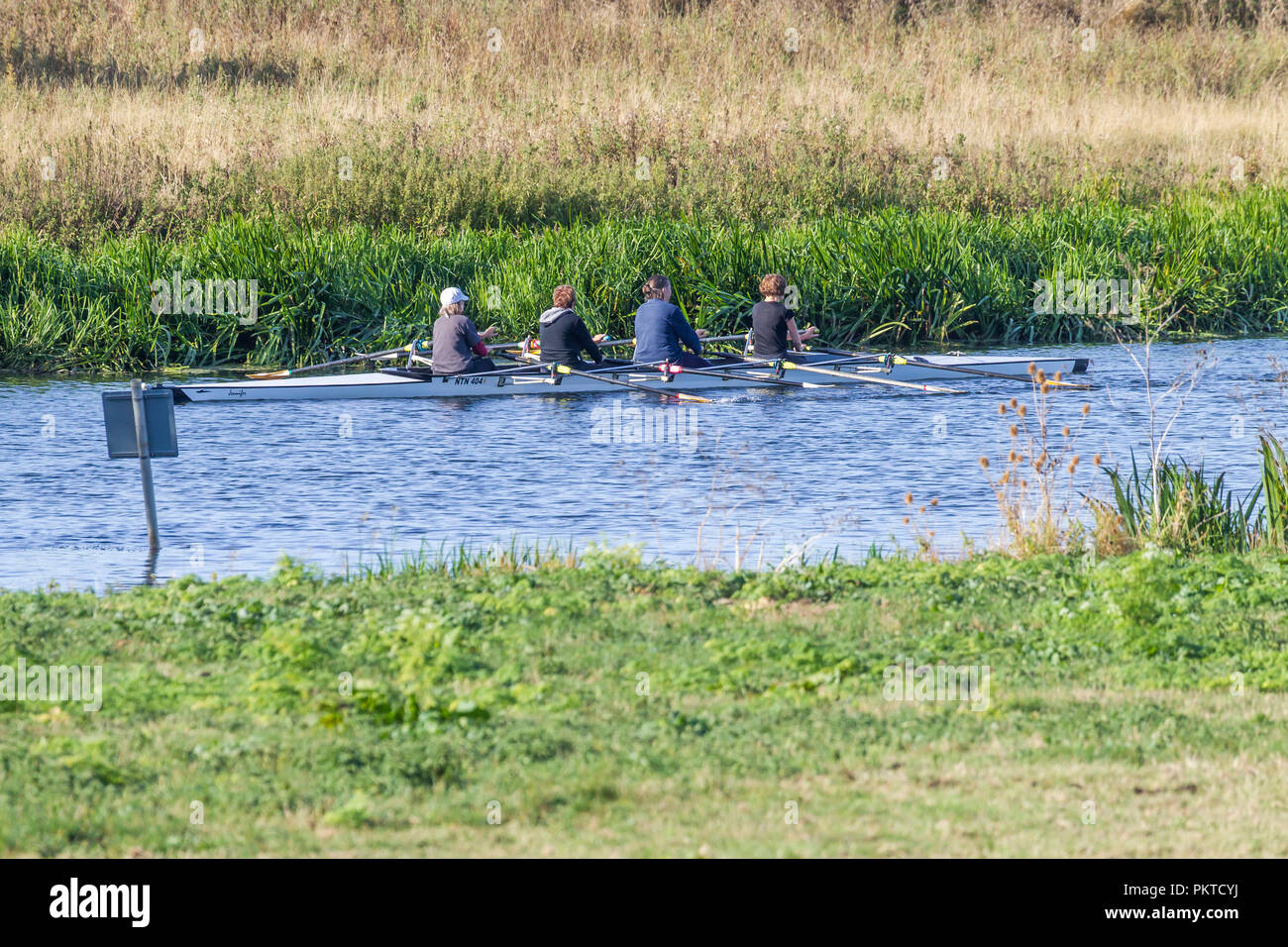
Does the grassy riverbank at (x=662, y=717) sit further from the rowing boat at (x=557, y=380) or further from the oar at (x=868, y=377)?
the oar at (x=868, y=377)

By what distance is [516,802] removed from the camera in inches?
216

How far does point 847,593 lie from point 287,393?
33.7ft

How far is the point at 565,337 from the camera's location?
60.7ft

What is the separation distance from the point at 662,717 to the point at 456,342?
40.1 feet

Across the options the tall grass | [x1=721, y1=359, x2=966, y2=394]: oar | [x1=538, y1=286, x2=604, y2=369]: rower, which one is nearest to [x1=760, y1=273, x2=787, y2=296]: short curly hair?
[x1=721, y1=359, x2=966, y2=394]: oar

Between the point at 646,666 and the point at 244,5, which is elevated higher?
the point at 244,5

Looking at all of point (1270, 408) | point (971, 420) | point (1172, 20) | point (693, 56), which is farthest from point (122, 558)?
point (1172, 20)

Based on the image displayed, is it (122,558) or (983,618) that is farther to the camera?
(122,558)

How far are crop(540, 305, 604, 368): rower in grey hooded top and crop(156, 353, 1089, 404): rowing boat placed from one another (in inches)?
8.1

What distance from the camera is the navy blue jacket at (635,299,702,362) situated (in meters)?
18.4

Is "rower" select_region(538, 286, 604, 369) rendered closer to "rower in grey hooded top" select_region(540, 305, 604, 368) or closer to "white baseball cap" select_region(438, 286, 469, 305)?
"rower in grey hooded top" select_region(540, 305, 604, 368)

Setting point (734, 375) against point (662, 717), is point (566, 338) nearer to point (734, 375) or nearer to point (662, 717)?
point (734, 375)

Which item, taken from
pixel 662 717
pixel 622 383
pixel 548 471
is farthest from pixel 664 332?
pixel 662 717
